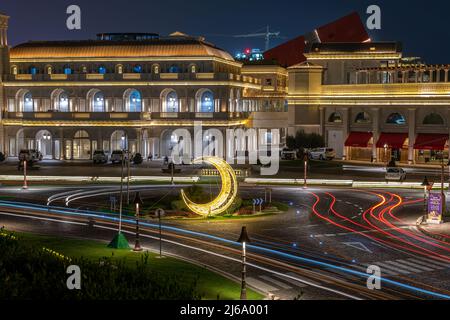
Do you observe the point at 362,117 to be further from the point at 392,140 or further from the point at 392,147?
the point at 392,147

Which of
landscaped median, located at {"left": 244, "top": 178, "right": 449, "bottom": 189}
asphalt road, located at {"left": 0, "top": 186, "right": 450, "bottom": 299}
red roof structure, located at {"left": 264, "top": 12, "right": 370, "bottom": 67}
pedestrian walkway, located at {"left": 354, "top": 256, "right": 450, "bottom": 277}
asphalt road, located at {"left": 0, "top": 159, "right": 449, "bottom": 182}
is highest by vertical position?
red roof structure, located at {"left": 264, "top": 12, "right": 370, "bottom": 67}

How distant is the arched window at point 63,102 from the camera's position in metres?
105

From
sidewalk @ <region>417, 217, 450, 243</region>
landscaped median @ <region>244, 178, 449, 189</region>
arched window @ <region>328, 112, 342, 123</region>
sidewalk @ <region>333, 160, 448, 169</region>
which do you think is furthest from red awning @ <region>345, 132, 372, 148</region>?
sidewalk @ <region>417, 217, 450, 243</region>

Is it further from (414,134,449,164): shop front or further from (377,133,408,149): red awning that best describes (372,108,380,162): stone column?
(414,134,449,164): shop front

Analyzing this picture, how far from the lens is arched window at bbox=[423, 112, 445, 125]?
303 ft

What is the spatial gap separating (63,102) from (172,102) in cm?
1609

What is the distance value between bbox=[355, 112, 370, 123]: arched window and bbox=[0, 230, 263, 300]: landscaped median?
69568 mm

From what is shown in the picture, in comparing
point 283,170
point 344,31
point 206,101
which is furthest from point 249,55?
point 283,170

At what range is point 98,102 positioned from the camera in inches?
4114

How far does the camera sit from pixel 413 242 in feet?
132

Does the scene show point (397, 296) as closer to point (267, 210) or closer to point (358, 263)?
point (358, 263)

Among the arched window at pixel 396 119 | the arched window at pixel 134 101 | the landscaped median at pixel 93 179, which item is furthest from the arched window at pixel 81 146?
the arched window at pixel 396 119

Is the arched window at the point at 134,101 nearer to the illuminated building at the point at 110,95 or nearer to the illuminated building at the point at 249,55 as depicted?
the illuminated building at the point at 110,95

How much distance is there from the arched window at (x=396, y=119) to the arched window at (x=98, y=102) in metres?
39.9
